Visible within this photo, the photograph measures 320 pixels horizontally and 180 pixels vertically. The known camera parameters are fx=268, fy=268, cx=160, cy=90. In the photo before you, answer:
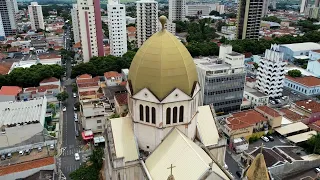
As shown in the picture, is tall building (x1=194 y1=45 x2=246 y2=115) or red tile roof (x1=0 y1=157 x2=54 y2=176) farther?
tall building (x1=194 y1=45 x2=246 y2=115)

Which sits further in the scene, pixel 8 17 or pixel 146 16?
pixel 8 17

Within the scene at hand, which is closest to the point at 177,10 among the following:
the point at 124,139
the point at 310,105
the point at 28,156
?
the point at 310,105

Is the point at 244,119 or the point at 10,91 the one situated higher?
the point at 10,91

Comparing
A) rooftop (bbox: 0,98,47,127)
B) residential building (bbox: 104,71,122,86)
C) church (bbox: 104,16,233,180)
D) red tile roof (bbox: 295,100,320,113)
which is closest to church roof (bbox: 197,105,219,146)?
church (bbox: 104,16,233,180)

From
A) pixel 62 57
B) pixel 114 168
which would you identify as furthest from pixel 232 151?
pixel 62 57

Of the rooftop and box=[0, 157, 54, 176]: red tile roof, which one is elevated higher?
the rooftop

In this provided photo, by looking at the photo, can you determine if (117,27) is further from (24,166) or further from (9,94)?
(24,166)

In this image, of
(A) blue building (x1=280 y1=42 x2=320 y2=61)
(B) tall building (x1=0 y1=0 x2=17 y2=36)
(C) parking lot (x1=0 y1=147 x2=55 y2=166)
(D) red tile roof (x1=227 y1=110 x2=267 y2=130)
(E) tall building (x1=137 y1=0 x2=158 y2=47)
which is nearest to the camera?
(C) parking lot (x1=0 y1=147 x2=55 y2=166)

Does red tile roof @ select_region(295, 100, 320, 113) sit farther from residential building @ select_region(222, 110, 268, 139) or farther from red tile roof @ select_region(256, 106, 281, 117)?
residential building @ select_region(222, 110, 268, 139)
